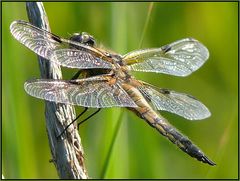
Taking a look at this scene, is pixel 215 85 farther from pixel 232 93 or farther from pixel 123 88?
pixel 123 88

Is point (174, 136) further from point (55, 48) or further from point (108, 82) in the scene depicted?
point (55, 48)

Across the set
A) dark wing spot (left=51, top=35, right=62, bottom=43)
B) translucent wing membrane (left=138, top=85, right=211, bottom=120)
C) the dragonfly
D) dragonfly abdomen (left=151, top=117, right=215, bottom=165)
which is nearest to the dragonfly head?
the dragonfly

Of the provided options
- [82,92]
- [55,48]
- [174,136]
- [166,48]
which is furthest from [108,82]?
[166,48]

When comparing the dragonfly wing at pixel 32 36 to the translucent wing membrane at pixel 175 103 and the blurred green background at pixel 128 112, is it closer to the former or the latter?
the blurred green background at pixel 128 112

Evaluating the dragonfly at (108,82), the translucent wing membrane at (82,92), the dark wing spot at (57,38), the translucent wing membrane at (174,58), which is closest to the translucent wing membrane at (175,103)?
the dragonfly at (108,82)

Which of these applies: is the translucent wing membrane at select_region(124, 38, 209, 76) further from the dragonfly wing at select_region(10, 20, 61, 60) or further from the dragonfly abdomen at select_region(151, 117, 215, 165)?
the dragonfly wing at select_region(10, 20, 61, 60)

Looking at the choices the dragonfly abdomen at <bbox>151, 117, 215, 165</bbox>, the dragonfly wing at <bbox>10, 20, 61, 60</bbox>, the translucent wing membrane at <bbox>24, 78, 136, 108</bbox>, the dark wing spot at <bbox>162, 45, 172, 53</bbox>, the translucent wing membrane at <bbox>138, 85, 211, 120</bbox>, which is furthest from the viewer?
the dark wing spot at <bbox>162, 45, 172, 53</bbox>
